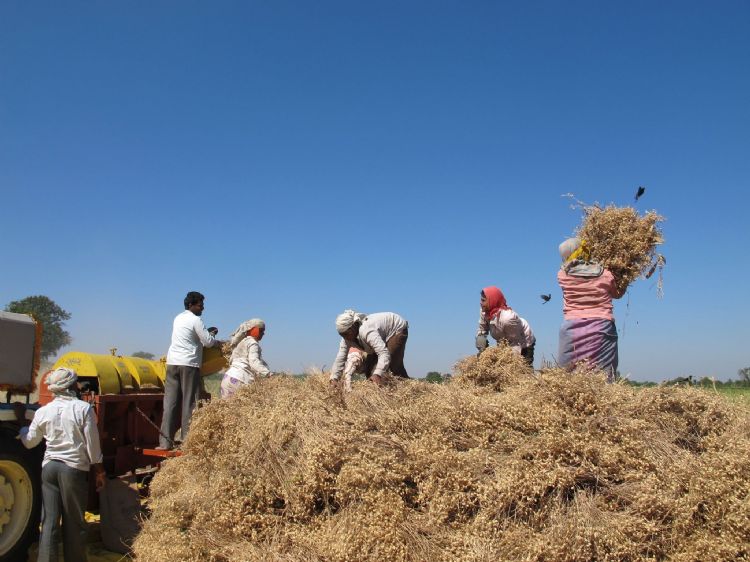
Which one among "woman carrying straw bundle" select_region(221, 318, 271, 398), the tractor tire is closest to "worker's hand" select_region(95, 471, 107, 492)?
the tractor tire

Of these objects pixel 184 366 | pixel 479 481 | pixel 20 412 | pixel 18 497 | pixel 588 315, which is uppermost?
pixel 588 315

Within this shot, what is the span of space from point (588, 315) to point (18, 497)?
5607 mm

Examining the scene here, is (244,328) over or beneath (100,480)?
over

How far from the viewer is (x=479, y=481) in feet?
11.9

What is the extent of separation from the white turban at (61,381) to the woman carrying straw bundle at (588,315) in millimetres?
→ 4631

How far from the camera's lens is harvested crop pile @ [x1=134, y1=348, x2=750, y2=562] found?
10.8ft

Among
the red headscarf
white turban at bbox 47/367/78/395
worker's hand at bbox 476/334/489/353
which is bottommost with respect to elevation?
white turban at bbox 47/367/78/395

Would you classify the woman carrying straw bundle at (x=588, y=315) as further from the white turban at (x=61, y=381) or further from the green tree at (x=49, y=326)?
the green tree at (x=49, y=326)

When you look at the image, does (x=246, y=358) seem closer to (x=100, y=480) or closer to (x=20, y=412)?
(x=100, y=480)

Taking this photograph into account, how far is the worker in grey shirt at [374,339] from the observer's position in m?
6.47

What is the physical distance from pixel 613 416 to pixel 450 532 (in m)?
1.37

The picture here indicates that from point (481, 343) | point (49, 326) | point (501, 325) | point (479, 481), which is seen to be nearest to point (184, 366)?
point (481, 343)

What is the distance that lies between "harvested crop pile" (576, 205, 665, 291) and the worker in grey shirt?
243 centimetres

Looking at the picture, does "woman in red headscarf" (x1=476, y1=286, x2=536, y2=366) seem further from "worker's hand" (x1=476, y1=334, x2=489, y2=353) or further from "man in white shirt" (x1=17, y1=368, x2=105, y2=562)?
"man in white shirt" (x1=17, y1=368, x2=105, y2=562)
